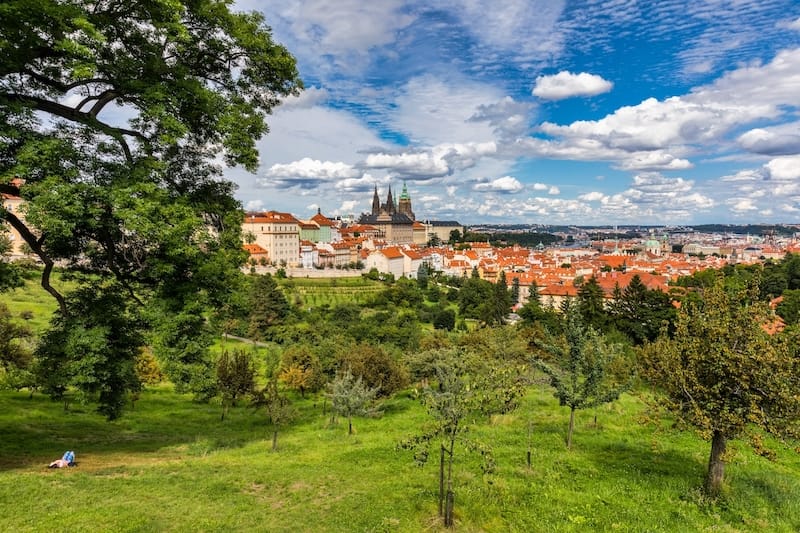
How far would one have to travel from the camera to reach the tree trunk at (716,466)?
9.75m

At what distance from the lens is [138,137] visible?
11242 millimetres

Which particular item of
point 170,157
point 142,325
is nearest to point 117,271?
point 142,325

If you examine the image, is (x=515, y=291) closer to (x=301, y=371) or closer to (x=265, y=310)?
(x=265, y=310)

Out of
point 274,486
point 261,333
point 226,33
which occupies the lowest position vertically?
point 261,333

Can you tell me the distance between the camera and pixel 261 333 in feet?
193

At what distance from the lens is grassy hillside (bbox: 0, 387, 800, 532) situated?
8.72 m

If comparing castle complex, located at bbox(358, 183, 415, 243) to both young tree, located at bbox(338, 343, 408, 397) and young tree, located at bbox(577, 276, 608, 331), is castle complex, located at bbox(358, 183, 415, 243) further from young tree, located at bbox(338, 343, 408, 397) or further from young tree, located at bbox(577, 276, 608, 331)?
young tree, located at bbox(338, 343, 408, 397)

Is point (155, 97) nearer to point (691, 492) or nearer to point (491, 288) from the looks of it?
point (691, 492)

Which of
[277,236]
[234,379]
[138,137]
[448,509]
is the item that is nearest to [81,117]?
[138,137]

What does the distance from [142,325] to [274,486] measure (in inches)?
211

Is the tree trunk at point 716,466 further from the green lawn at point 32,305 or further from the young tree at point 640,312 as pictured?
the green lawn at point 32,305

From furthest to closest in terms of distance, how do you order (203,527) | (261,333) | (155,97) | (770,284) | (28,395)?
(770,284) → (261,333) → (28,395) → (155,97) → (203,527)

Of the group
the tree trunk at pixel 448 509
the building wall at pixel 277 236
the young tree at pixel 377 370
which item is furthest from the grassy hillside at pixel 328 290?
the tree trunk at pixel 448 509

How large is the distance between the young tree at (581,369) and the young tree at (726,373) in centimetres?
272
